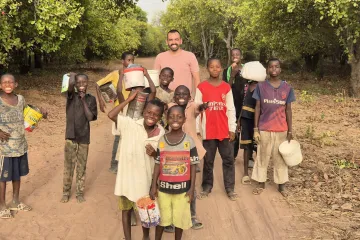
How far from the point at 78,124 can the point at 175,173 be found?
180 cm

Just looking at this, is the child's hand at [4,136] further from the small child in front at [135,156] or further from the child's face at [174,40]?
the child's face at [174,40]

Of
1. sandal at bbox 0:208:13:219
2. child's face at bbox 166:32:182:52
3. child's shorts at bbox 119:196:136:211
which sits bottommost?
sandal at bbox 0:208:13:219

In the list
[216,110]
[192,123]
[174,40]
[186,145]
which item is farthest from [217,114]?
[186,145]

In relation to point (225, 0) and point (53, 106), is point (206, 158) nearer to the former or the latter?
point (53, 106)

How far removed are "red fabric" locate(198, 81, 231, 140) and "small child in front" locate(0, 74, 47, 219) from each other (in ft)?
7.20

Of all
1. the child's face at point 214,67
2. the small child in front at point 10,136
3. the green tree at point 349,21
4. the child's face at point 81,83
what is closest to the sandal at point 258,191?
the child's face at point 214,67

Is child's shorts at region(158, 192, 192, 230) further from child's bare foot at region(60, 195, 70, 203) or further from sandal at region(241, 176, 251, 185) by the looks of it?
sandal at region(241, 176, 251, 185)

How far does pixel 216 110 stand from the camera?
181 inches

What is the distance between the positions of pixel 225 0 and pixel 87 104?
83.7 ft

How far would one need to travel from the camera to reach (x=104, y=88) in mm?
4828

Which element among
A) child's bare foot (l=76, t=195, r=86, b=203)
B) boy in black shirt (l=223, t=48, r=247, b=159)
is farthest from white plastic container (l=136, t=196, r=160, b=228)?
boy in black shirt (l=223, t=48, r=247, b=159)

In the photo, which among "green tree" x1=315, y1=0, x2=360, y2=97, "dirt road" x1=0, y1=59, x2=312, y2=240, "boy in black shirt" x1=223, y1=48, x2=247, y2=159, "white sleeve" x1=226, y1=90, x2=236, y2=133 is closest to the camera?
"dirt road" x1=0, y1=59, x2=312, y2=240

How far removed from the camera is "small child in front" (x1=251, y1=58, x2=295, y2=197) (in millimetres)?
4797

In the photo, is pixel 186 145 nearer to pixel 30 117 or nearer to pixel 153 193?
pixel 153 193
